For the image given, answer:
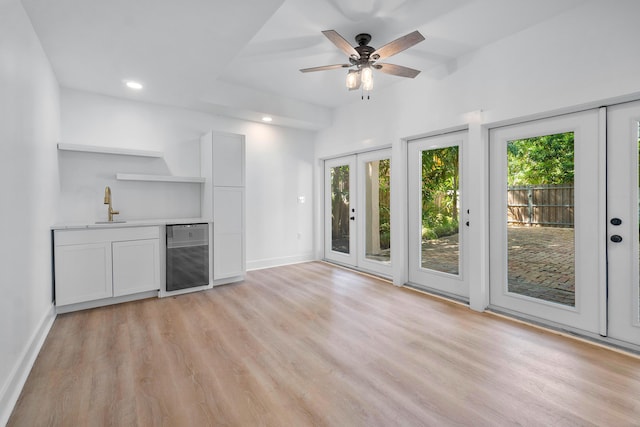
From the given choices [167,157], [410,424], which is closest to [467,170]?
[410,424]

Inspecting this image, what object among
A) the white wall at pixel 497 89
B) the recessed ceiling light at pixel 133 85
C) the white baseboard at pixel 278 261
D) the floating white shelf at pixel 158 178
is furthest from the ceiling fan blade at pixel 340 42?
the white baseboard at pixel 278 261

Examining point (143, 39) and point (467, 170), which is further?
point (467, 170)

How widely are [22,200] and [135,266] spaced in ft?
5.24

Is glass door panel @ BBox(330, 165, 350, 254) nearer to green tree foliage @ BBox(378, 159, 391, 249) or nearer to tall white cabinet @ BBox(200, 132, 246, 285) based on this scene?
green tree foliage @ BBox(378, 159, 391, 249)

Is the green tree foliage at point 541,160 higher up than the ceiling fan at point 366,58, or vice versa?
the ceiling fan at point 366,58

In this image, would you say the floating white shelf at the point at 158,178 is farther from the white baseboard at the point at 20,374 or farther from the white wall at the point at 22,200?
the white baseboard at the point at 20,374

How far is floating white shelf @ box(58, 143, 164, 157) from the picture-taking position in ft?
11.5

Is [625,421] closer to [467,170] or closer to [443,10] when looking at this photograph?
[467,170]

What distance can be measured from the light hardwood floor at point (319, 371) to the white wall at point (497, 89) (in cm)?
100

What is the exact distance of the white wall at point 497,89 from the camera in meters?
2.38

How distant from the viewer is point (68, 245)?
10.5 ft

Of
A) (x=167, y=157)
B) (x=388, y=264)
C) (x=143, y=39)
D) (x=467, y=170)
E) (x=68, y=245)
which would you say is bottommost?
(x=388, y=264)

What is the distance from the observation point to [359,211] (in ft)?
16.8

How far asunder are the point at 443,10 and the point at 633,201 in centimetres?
213
